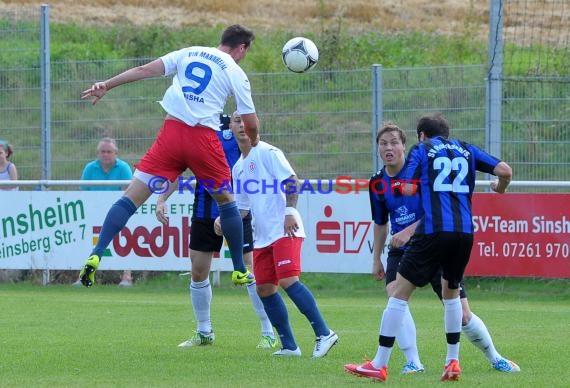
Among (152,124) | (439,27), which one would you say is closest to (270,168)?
(152,124)

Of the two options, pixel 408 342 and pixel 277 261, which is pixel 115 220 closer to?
pixel 277 261

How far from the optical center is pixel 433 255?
770cm

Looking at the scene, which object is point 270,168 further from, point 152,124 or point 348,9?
point 348,9

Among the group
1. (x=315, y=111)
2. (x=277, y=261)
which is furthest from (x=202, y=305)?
(x=315, y=111)

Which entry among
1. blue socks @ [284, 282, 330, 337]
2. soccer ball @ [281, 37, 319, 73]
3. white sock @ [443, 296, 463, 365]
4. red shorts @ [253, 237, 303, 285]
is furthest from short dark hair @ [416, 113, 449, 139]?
soccer ball @ [281, 37, 319, 73]

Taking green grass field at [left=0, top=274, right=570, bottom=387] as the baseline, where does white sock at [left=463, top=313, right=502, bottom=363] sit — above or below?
above

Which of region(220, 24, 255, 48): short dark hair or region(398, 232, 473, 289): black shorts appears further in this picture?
region(220, 24, 255, 48): short dark hair

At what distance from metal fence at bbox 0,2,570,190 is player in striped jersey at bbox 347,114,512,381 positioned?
319 inches

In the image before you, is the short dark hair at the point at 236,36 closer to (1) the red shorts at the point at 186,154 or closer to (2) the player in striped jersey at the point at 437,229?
(1) the red shorts at the point at 186,154

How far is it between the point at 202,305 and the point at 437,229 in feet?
10.1

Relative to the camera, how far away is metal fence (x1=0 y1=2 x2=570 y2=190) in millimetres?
16094

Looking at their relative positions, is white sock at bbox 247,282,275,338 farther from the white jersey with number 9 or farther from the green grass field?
the white jersey with number 9

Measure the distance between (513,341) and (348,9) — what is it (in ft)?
76.4

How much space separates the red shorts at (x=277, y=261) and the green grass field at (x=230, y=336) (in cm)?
63
